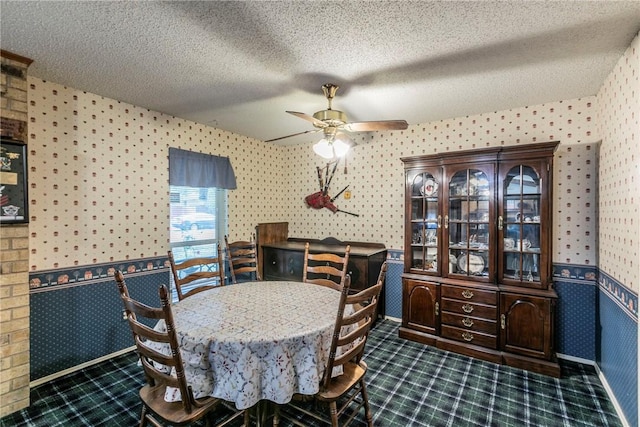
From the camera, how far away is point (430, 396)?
7.51 feet

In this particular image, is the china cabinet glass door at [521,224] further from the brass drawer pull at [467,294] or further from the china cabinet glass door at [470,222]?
the brass drawer pull at [467,294]


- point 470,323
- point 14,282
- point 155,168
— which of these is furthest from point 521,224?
point 14,282

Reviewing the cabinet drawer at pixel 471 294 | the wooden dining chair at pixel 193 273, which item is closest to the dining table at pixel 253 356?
the wooden dining chair at pixel 193 273

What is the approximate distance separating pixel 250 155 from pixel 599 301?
4249mm

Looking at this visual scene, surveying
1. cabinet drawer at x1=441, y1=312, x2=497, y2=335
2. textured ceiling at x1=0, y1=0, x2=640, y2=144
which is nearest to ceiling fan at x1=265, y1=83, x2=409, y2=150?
textured ceiling at x1=0, y1=0, x2=640, y2=144

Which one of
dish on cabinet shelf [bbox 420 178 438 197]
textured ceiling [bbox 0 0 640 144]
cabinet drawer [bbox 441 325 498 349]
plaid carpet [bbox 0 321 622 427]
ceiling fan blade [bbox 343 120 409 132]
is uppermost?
textured ceiling [bbox 0 0 640 144]

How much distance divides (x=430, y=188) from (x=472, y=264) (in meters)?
0.90

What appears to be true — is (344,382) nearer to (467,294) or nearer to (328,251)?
(467,294)

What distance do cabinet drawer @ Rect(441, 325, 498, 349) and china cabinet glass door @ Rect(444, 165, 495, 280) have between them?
54 cm

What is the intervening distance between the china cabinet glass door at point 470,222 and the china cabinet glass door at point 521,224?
12cm

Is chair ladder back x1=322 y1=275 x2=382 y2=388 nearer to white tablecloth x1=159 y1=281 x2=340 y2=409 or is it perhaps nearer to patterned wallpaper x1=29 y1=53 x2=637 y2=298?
white tablecloth x1=159 y1=281 x2=340 y2=409

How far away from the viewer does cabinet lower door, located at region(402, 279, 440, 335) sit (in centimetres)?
313

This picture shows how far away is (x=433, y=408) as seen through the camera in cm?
215

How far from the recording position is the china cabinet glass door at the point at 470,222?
2928 mm
